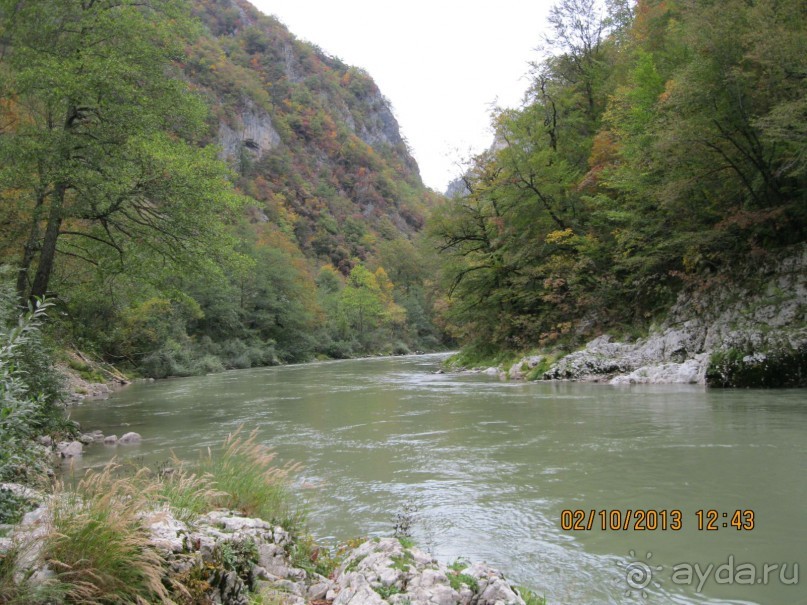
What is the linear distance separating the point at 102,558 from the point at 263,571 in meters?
1.17

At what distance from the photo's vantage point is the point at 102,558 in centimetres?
273

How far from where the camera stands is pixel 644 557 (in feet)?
13.6

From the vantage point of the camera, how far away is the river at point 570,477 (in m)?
3.96

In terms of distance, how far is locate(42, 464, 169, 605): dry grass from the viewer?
2.62 meters

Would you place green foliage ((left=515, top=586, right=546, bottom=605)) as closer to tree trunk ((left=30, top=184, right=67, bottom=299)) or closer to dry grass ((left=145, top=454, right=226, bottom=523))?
dry grass ((left=145, top=454, right=226, bottom=523))

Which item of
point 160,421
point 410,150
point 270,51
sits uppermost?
point 270,51

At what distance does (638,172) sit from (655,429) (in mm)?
12441

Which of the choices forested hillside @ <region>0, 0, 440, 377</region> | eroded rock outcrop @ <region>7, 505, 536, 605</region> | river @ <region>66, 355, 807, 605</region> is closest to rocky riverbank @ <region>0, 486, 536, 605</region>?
eroded rock outcrop @ <region>7, 505, 536, 605</region>

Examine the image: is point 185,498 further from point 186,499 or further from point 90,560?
point 90,560

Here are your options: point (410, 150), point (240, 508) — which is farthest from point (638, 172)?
point (410, 150)

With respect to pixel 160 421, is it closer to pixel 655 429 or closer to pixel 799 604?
pixel 655 429

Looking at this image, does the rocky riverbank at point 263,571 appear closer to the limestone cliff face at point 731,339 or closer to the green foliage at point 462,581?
the green foliage at point 462,581

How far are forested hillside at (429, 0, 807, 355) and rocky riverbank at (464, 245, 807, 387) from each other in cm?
61

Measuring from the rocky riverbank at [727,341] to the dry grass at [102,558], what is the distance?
584 inches
